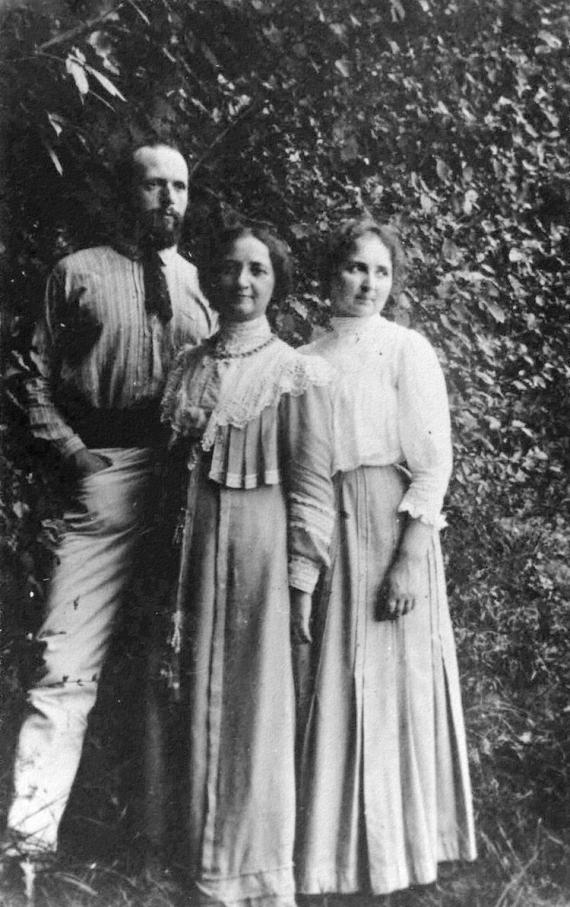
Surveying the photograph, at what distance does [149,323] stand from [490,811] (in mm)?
1786

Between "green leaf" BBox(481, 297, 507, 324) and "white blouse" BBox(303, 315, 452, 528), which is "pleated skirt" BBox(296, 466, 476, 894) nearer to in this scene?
"white blouse" BBox(303, 315, 452, 528)

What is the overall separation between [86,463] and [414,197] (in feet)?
4.36

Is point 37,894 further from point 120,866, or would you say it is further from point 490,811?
point 490,811

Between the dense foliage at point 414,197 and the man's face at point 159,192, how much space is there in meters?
0.05

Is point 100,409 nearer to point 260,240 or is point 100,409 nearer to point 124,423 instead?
point 124,423

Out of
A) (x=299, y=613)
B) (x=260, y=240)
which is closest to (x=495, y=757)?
(x=299, y=613)

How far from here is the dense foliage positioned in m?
3.01

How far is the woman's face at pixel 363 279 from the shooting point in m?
2.99

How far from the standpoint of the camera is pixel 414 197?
10.6 ft

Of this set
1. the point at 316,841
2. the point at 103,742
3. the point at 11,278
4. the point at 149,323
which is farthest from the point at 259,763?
the point at 11,278

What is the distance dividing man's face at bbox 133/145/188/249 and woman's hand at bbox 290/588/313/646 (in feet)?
3.64

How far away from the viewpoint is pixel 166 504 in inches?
116

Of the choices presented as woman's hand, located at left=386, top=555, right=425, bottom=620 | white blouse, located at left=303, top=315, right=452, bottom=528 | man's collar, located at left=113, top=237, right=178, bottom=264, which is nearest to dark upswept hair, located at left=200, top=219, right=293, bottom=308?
man's collar, located at left=113, top=237, right=178, bottom=264

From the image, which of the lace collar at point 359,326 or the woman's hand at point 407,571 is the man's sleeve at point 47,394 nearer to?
the lace collar at point 359,326
